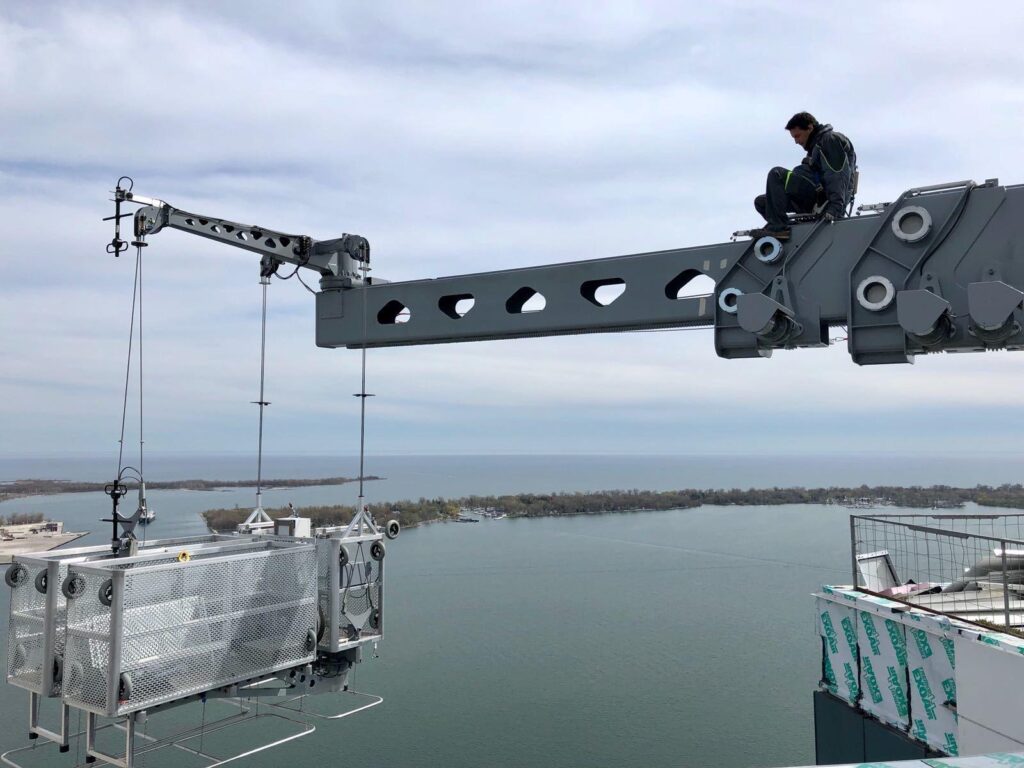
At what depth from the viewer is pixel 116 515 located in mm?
5547

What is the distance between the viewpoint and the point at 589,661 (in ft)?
82.4

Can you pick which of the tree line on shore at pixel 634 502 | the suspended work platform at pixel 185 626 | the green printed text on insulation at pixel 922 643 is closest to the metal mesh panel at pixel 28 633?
the suspended work platform at pixel 185 626

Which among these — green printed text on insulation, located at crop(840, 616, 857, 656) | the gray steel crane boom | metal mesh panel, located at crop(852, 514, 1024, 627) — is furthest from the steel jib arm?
green printed text on insulation, located at crop(840, 616, 857, 656)

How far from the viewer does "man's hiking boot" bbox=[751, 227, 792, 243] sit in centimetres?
405

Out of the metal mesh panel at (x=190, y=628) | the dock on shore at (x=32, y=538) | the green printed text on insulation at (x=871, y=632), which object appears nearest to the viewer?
the metal mesh panel at (x=190, y=628)

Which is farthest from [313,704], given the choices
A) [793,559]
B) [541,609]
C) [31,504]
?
[31,504]

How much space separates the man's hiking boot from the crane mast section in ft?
0.12

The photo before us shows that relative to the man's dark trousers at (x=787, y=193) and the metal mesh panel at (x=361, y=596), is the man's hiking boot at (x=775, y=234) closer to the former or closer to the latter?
the man's dark trousers at (x=787, y=193)

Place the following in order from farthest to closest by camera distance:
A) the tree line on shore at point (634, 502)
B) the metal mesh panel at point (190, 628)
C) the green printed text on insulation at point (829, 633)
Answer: the tree line on shore at point (634, 502)
the green printed text on insulation at point (829, 633)
the metal mesh panel at point (190, 628)

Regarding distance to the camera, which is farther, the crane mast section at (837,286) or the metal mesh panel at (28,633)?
the metal mesh panel at (28,633)

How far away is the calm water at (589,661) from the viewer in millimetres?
18922

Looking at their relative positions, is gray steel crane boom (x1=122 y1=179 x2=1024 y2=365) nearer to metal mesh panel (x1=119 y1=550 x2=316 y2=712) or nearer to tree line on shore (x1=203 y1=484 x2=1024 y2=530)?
metal mesh panel (x1=119 y1=550 x2=316 y2=712)

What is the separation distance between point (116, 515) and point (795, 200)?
4.85 meters

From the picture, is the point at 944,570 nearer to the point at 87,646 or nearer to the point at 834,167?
the point at 834,167
